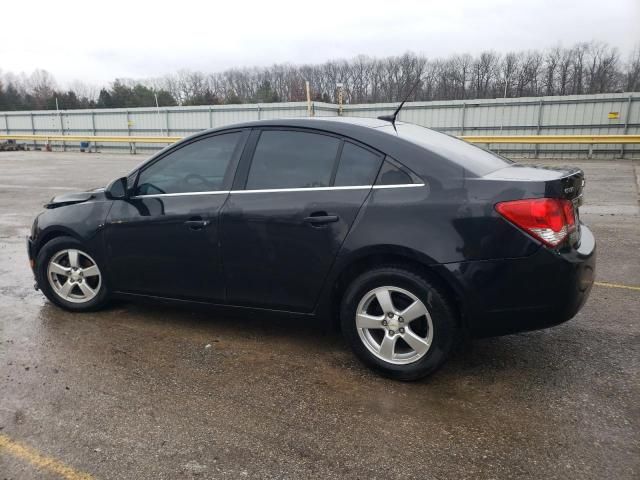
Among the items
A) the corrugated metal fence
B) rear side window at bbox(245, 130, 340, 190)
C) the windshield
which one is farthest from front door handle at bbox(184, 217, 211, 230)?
the corrugated metal fence

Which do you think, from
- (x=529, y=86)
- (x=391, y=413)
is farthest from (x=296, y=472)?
(x=529, y=86)

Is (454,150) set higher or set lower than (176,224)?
higher

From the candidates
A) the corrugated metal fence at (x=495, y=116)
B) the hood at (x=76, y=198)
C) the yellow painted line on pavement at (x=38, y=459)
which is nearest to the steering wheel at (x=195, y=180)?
the hood at (x=76, y=198)

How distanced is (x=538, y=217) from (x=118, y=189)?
305 centimetres

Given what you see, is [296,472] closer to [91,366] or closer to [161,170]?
[91,366]

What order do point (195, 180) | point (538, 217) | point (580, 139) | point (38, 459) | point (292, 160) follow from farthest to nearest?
point (580, 139)
point (195, 180)
point (292, 160)
point (538, 217)
point (38, 459)

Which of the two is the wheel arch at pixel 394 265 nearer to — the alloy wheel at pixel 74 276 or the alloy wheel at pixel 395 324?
the alloy wheel at pixel 395 324

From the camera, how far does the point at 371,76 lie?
76250 millimetres

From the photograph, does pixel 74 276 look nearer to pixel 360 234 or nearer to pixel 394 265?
pixel 360 234

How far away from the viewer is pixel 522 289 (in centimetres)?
287

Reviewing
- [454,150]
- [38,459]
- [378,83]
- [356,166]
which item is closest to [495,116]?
[454,150]

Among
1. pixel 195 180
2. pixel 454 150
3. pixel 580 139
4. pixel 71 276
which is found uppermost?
pixel 454 150

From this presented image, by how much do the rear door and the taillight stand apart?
2.75 feet

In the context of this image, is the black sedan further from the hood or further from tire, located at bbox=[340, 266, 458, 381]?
the hood
